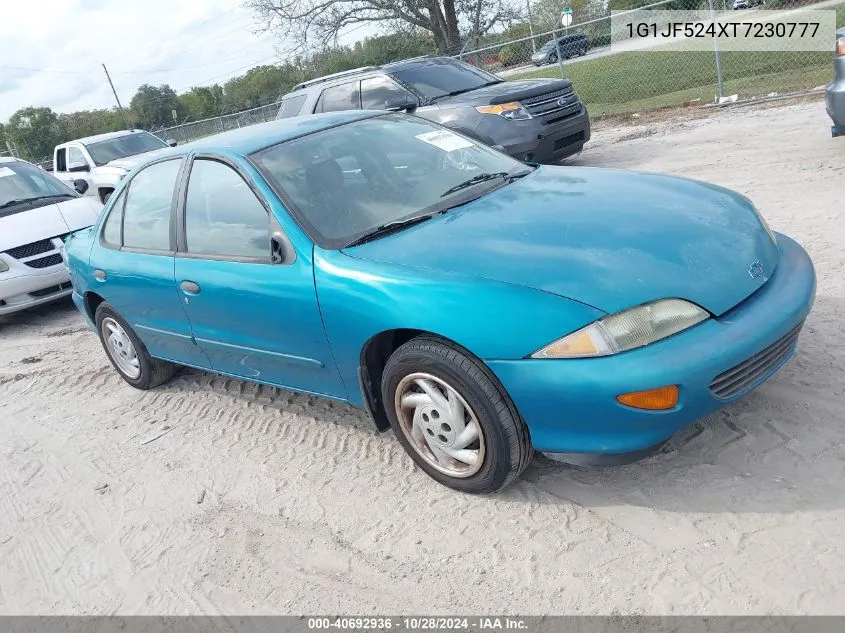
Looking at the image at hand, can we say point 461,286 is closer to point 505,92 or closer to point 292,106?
point 505,92

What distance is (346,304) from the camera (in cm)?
326

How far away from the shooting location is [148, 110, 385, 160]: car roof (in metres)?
4.02

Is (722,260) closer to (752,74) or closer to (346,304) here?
(346,304)

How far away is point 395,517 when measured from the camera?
3252 mm

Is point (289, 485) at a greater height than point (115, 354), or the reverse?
point (115, 354)

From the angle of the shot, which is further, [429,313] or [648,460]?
[648,460]

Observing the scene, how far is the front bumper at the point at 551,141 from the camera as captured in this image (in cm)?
860

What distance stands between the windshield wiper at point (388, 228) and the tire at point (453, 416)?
1.96ft

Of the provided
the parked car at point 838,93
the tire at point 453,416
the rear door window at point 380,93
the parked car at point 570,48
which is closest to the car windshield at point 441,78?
the rear door window at point 380,93

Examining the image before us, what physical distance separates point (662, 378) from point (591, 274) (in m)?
0.49

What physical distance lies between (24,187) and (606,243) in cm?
831

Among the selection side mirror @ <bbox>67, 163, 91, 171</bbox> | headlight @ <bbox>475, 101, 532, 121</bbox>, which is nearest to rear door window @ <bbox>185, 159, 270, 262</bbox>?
headlight @ <bbox>475, 101, 532, 121</bbox>

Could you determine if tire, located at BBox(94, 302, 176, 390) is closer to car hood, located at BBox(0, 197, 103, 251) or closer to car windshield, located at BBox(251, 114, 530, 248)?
car windshield, located at BBox(251, 114, 530, 248)

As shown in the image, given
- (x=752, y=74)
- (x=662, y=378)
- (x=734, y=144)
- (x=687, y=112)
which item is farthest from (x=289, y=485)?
(x=752, y=74)
